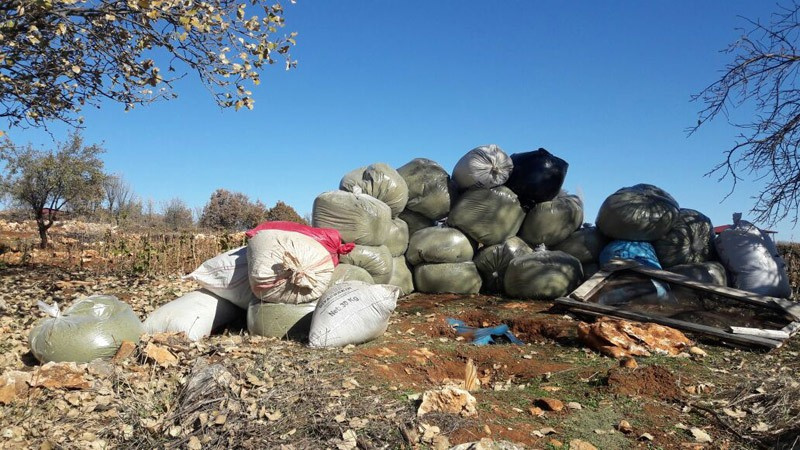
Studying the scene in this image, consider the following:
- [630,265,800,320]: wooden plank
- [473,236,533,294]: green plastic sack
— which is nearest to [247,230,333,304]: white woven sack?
[473,236,533,294]: green plastic sack

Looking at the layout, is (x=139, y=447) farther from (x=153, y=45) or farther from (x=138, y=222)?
(x=138, y=222)

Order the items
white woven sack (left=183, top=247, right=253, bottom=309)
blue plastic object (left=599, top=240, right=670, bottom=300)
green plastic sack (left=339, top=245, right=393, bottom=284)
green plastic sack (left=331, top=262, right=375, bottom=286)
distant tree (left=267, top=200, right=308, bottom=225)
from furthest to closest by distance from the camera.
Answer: distant tree (left=267, top=200, right=308, bottom=225) < blue plastic object (left=599, top=240, right=670, bottom=300) < green plastic sack (left=339, top=245, right=393, bottom=284) < green plastic sack (left=331, top=262, right=375, bottom=286) < white woven sack (left=183, top=247, right=253, bottom=309)

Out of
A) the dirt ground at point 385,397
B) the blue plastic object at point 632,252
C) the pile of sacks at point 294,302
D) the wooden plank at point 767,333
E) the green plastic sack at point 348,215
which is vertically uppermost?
the green plastic sack at point 348,215

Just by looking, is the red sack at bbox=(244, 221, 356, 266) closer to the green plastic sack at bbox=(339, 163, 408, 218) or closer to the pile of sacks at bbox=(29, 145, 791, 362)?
the pile of sacks at bbox=(29, 145, 791, 362)

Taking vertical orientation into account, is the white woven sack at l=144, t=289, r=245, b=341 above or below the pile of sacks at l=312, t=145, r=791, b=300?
below

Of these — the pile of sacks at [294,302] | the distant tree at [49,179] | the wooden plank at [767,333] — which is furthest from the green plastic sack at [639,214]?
the distant tree at [49,179]

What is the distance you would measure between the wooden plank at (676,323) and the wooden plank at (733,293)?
0.80 m

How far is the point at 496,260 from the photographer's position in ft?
21.4

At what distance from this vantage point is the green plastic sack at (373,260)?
5.36 meters

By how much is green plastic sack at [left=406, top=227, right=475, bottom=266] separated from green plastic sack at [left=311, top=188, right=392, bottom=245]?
1.18 metres

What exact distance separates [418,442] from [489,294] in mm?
4433

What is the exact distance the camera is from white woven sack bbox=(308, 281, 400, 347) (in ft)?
12.1

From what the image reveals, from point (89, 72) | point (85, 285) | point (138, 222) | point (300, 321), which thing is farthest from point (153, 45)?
point (138, 222)

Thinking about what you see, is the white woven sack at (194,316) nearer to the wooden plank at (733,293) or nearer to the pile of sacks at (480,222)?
the pile of sacks at (480,222)
